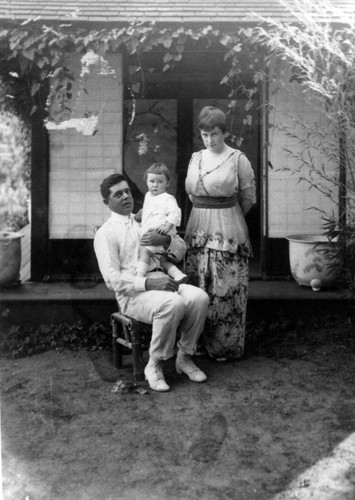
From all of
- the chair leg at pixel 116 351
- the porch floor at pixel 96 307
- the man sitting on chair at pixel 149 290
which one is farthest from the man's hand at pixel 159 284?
the porch floor at pixel 96 307

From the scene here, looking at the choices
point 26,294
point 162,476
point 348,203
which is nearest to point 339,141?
point 348,203

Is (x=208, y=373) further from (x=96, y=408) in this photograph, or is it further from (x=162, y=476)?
(x=162, y=476)

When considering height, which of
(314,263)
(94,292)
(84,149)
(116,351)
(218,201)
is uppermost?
(84,149)

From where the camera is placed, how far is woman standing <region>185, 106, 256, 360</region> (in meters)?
4.85

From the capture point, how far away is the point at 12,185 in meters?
6.48

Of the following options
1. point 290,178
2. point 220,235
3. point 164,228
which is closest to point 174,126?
point 290,178

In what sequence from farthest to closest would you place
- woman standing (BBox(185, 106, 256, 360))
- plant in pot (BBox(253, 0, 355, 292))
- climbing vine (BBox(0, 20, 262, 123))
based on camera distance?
climbing vine (BBox(0, 20, 262, 123))
plant in pot (BBox(253, 0, 355, 292))
woman standing (BBox(185, 106, 256, 360))

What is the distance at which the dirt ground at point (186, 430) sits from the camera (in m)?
3.25

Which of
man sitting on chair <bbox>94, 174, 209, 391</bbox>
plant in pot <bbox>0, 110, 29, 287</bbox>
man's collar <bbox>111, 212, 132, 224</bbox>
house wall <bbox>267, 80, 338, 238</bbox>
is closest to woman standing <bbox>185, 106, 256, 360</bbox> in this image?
man sitting on chair <bbox>94, 174, 209, 391</bbox>

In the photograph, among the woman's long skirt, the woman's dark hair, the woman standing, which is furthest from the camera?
the woman's long skirt

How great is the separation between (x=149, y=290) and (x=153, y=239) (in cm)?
38

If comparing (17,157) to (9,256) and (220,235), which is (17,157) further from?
(220,235)

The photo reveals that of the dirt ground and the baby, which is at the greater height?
the baby

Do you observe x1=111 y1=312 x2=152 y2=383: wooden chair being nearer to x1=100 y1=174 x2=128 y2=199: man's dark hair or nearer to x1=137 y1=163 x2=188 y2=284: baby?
x1=137 y1=163 x2=188 y2=284: baby
